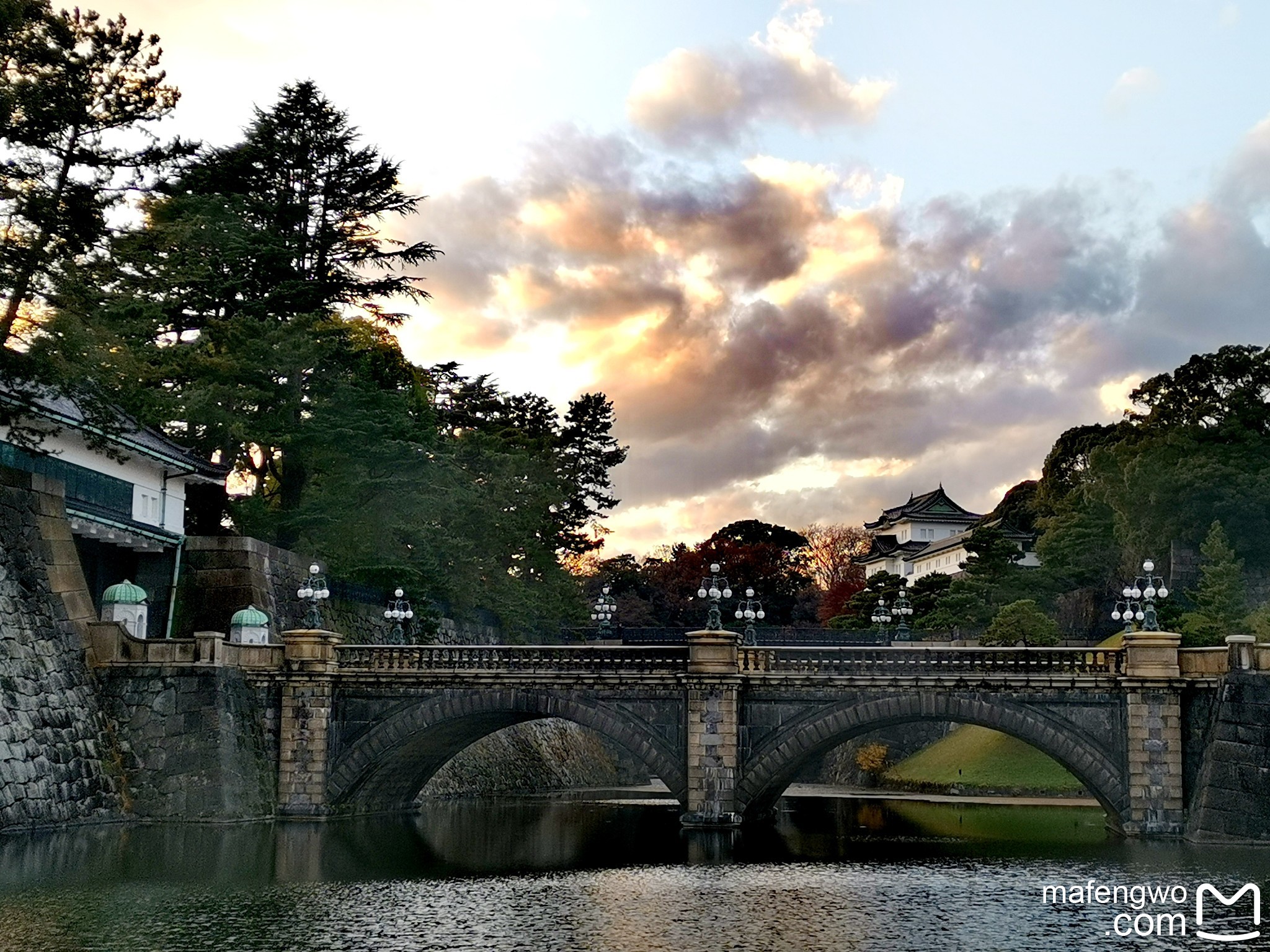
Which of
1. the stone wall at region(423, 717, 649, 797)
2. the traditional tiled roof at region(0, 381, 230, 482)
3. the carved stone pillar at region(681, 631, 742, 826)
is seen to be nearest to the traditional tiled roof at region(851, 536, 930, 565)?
the stone wall at region(423, 717, 649, 797)

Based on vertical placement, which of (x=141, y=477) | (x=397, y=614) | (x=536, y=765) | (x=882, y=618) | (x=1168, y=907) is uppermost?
(x=141, y=477)

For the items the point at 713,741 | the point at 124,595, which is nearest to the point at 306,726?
the point at 124,595

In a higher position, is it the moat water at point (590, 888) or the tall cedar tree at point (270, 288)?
the tall cedar tree at point (270, 288)

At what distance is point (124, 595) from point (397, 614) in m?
12.1

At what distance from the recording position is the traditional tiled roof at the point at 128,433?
45000mm

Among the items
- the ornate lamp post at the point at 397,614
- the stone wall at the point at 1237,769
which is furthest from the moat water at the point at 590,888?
the ornate lamp post at the point at 397,614

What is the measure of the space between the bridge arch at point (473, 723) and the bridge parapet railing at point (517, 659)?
0.87 metres

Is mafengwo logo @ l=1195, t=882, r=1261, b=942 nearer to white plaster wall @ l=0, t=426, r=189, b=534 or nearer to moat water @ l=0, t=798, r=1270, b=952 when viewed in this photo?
moat water @ l=0, t=798, r=1270, b=952

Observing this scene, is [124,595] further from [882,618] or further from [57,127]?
[882,618]

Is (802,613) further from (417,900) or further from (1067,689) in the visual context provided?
(417,900)

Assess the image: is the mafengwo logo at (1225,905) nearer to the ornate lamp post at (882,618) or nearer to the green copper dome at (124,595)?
the green copper dome at (124,595)

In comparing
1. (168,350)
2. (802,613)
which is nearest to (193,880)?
(168,350)

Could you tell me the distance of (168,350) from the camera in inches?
2314

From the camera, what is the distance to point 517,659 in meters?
48.9
